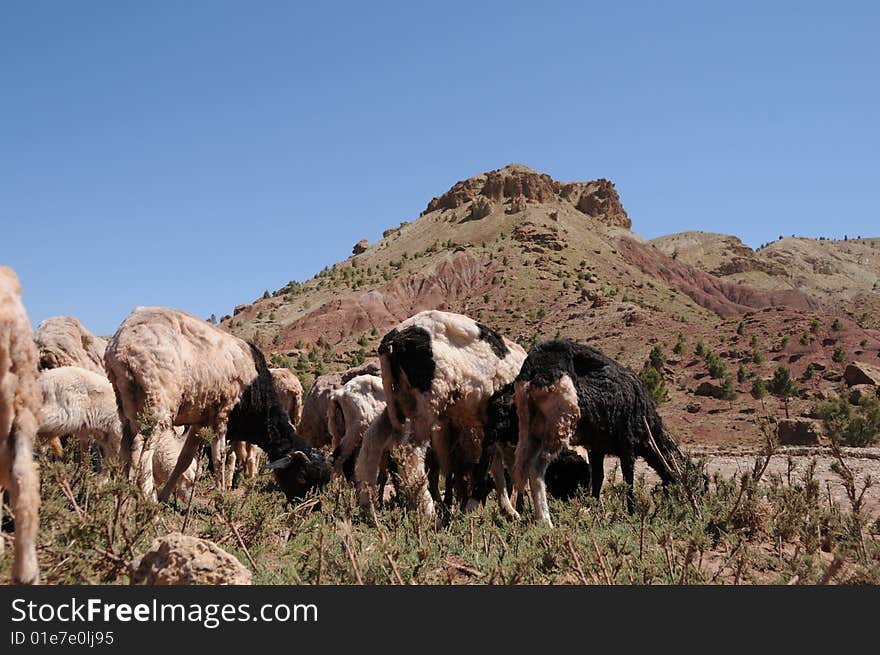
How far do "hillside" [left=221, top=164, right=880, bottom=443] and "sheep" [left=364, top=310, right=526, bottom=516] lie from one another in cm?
2414

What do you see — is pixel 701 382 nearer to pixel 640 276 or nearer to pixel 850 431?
pixel 850 431

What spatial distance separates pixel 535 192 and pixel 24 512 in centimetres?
9337

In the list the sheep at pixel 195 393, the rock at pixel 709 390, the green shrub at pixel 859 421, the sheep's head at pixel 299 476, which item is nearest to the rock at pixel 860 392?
the green shrub at pixel 859 421

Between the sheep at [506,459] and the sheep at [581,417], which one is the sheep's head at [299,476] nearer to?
the sheep at [506,459]

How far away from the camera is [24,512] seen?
148 inches

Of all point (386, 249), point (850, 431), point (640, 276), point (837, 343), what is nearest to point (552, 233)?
point (640, 276)

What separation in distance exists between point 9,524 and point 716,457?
62.2 feet

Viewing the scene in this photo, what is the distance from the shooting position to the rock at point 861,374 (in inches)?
1520

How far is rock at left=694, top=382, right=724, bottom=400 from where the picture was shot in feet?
129

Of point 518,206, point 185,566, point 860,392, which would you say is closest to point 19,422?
point 185,566

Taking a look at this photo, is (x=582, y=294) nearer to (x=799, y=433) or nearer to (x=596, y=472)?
(x=799, y=433)

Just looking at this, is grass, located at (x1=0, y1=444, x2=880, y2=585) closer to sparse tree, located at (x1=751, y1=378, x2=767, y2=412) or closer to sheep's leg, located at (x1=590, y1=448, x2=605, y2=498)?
sheep's leg, located at (x1=590, y1=448, x2=605, y2=498)

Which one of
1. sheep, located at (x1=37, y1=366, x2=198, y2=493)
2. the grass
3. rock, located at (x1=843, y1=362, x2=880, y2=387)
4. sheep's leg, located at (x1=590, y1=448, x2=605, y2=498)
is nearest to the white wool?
the grass

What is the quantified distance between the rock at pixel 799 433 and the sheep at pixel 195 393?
24.1 meters
